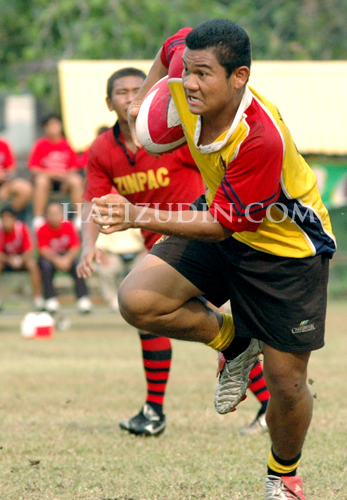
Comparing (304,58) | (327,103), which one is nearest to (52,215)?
(327,103)

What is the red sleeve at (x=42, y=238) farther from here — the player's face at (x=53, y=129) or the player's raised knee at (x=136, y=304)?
the player's raised knee at (x=136, y=304)

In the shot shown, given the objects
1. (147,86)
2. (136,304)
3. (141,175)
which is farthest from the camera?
(141,175)

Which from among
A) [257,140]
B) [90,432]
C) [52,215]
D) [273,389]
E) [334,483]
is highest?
[257,140]

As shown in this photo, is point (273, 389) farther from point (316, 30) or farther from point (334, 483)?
point (316, 30)

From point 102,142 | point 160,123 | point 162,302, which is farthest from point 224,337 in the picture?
point 102,142

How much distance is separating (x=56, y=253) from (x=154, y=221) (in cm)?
849

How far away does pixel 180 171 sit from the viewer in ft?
16.5

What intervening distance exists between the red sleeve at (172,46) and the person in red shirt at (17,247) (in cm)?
775

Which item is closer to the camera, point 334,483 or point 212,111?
point 212,111

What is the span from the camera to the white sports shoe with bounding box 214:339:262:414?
12.3 feet

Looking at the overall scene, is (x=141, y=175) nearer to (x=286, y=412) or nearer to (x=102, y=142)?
(x=102, y=142)

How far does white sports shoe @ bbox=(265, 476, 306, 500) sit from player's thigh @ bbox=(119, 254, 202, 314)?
88 cm

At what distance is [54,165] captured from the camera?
40.2ft

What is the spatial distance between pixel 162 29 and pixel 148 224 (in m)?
16.9
